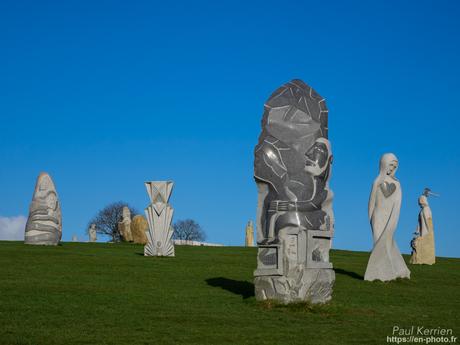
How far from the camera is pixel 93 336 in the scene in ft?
38.0

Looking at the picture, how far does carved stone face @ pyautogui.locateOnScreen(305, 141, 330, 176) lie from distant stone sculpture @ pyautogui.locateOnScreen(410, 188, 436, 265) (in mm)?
17498

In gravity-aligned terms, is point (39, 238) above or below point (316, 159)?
below

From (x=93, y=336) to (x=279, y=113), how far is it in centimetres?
700

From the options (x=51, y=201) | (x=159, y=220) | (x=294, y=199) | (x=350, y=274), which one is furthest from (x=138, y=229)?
(x=294, y=199)

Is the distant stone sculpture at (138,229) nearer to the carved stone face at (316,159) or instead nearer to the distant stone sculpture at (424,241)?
the distant stone sculpture at (424,241)

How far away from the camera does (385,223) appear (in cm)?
2300

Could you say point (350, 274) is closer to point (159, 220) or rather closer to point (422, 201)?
point (159, 220)

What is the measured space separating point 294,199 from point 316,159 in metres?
1.05

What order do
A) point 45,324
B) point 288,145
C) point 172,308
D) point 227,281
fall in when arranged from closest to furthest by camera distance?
point 45,324 → point 172,308 → point 288,145 → point 227,281

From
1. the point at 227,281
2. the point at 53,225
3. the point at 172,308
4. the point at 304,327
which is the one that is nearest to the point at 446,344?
the point at 304,327

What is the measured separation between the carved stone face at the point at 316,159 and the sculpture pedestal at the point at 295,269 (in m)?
1.38

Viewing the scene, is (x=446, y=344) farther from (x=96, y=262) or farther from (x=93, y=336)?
(x=96, y=262)

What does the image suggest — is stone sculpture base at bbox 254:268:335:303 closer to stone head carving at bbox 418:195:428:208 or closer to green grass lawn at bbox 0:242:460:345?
green grass lawn at bbox 0:242:460:345

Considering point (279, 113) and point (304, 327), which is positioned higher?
point (279, 113)
